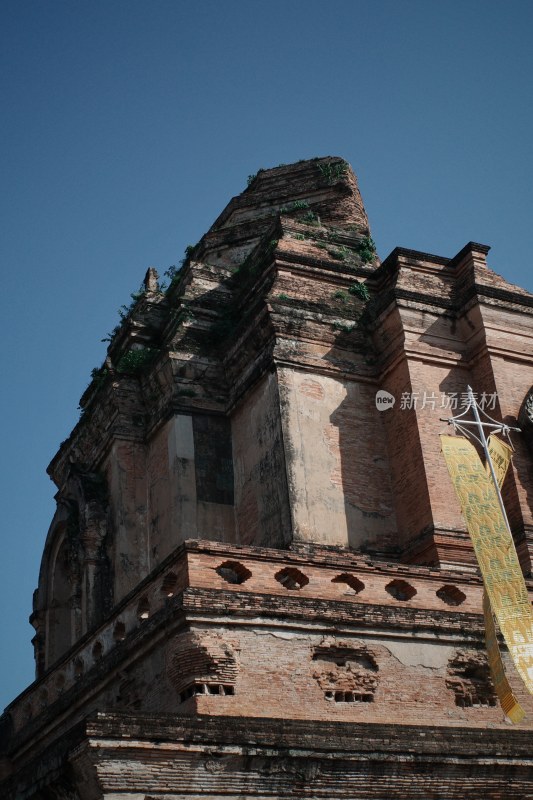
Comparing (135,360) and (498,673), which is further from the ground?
(135,360)

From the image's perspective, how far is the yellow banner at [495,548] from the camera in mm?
10094

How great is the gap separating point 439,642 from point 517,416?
4832 mm

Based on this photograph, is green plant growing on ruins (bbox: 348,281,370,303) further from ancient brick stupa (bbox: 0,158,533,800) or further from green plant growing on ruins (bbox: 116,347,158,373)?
green plant growing on ruins (bbox: 116,347,158,373)

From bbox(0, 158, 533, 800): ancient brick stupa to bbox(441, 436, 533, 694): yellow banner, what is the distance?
31.2 inches

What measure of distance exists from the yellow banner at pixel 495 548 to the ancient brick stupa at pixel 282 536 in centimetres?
79

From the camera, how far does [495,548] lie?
10.9 metres

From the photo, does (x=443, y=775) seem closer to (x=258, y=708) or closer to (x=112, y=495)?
(x=258, y=708)

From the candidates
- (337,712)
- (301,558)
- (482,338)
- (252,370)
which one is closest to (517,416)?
(482,338)

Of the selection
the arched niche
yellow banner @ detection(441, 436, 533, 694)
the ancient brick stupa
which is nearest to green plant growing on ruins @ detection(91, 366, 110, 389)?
the ancient brick stupa
